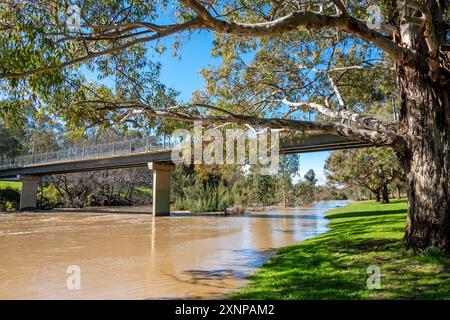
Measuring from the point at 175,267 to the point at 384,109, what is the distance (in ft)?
70.4

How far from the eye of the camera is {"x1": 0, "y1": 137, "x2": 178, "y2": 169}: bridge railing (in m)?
32.8

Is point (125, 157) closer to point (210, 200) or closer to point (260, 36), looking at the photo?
point (210, 200)

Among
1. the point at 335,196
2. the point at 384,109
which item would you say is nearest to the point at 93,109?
the point at 384,109

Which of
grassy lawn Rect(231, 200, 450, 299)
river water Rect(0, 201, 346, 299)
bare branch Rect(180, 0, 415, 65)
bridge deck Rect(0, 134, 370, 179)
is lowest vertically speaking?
river water Rect(0, 201, 346, 299)

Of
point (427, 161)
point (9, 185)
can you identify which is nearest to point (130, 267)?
point (427, 161)

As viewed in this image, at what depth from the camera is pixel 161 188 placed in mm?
34219

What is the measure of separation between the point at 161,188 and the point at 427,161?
95.4 ft

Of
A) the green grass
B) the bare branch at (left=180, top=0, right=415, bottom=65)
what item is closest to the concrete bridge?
the green grass

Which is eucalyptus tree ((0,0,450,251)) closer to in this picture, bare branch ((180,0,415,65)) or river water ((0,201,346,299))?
bare branch ((180,0,415,65))

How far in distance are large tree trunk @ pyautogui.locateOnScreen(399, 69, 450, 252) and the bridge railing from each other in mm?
21593

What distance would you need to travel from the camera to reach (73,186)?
59.4 metres

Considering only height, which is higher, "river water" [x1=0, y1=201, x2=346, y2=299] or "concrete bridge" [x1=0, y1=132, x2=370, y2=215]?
"concrete bridge" [x1=0, y1=132, x2=370, y2=215]

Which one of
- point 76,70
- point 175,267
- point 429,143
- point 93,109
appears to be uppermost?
point 76,70
